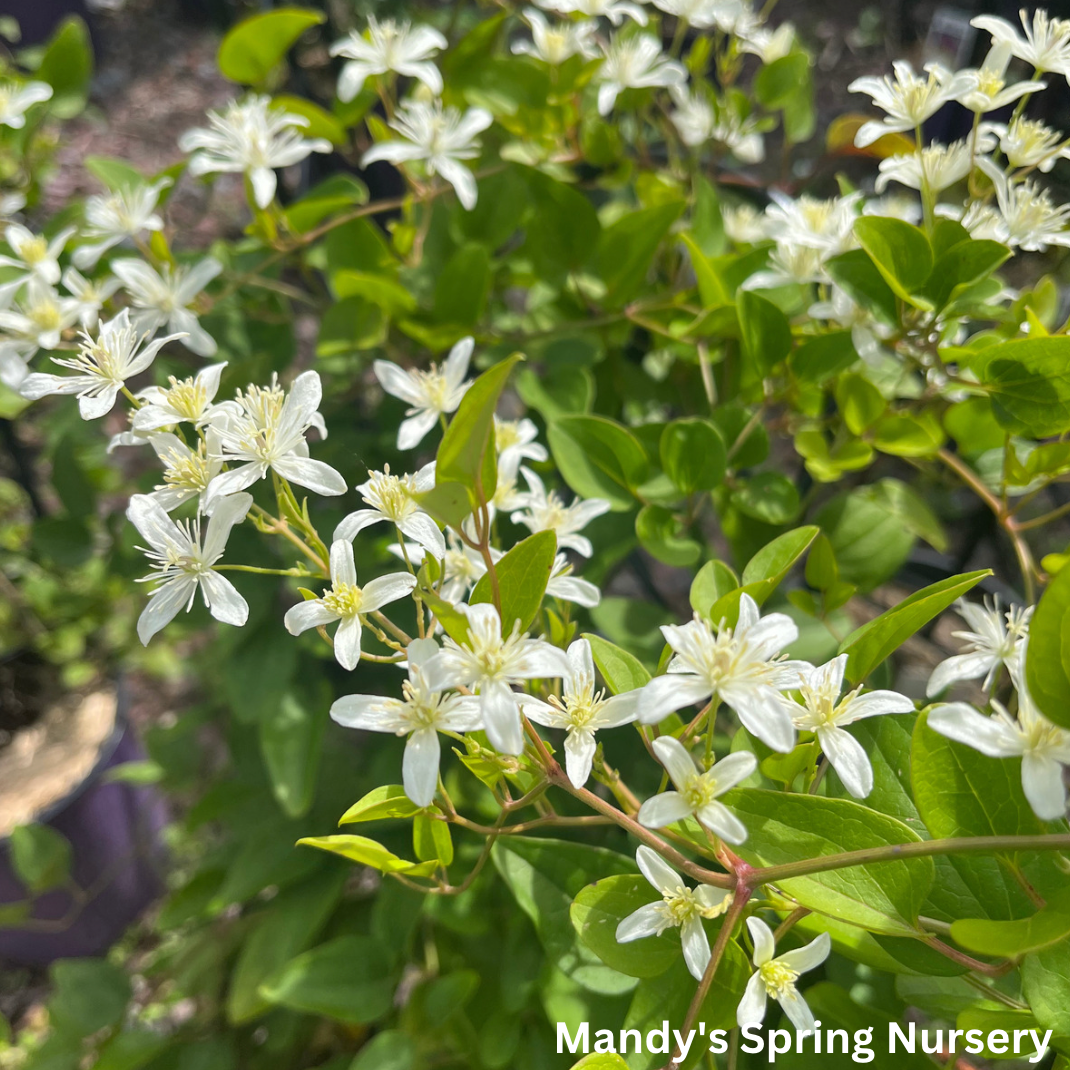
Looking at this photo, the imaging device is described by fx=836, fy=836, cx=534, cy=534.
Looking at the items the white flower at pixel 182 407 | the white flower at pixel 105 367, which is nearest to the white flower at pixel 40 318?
the white flower at pixel 105 367

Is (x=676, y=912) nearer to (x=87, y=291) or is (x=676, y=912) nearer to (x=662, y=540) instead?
(x=662, y=540)

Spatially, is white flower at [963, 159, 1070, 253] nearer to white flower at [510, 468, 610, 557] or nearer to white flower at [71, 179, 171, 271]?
white flower at [510, 468, 610, 557]

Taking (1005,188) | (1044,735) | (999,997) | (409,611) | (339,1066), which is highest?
(1005,188)

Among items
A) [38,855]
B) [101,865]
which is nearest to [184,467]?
[38,855]

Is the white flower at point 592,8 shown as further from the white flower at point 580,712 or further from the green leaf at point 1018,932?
the green leaf at point 1018,932

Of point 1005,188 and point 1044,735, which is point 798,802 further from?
point 1005,188

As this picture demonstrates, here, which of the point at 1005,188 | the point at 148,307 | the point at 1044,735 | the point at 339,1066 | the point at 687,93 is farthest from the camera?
the point at 687,93

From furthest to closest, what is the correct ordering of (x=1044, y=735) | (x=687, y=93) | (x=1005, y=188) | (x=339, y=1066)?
(x=687, y=93) < (x=339, y=1066) < (x=1005, y=188) < (x=1044, y=735)

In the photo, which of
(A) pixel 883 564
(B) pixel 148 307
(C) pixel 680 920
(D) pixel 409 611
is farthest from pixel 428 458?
(C) pixel 680 920
